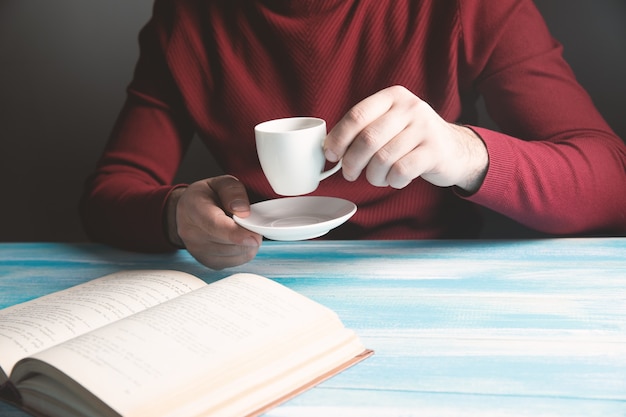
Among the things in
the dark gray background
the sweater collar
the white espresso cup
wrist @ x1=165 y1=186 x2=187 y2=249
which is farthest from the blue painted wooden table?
the dark gray background

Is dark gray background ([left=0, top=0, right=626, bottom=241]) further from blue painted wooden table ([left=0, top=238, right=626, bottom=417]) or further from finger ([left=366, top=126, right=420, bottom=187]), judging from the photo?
finger ([left=366, top=126, right=420, bottom=187])

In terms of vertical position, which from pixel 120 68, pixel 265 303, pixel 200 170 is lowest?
pixel 200 170

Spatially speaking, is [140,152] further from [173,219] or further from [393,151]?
[393,151]

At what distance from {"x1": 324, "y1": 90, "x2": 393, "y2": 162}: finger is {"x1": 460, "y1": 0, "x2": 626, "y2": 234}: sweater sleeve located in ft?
0.71

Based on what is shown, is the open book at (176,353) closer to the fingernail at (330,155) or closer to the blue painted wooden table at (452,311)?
the blue painted wooden table at (452,311)

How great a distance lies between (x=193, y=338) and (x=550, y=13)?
4.13 feet

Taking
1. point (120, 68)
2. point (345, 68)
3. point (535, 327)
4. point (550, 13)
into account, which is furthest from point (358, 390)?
point (120, 68)

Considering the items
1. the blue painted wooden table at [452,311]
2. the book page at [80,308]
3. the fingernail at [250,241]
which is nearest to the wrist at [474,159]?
the blue painted wooden table at [452,311]

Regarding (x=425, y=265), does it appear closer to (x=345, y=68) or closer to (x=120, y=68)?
(x=345, y=68)

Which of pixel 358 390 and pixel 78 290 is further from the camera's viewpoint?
pixel 78 290

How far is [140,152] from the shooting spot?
142cm

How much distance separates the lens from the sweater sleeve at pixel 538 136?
109cm

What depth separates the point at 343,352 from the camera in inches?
29.2

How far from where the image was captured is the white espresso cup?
918 mm
